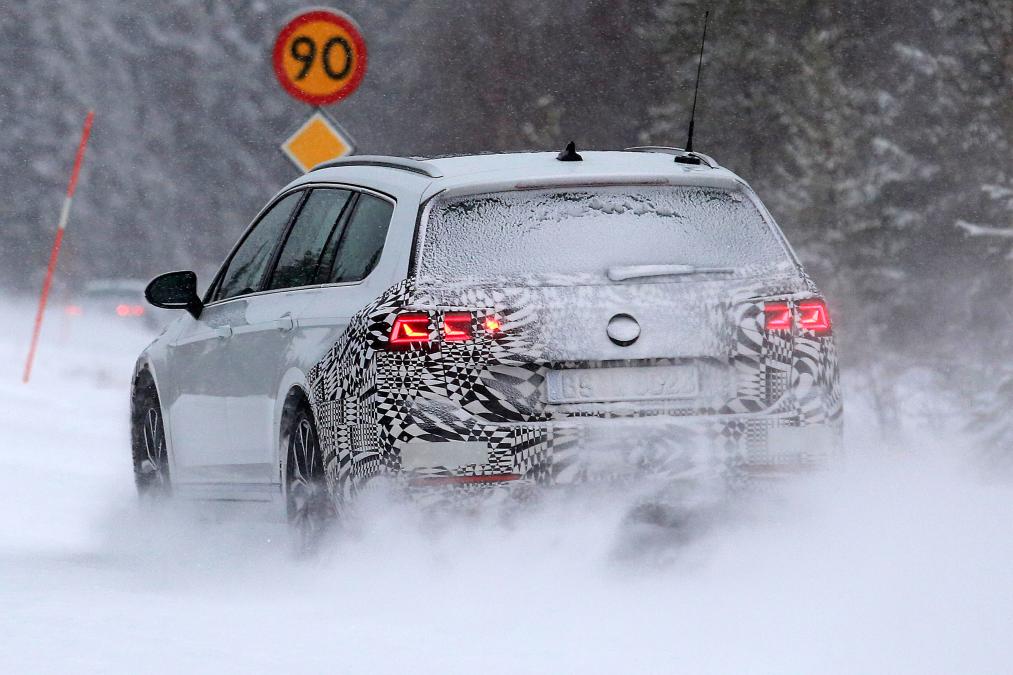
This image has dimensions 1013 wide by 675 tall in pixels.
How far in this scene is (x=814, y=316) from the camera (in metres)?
6.51

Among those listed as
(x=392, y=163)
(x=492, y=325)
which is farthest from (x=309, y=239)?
(x=492, y=325)

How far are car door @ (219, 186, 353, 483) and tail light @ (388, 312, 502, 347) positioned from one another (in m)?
0.97

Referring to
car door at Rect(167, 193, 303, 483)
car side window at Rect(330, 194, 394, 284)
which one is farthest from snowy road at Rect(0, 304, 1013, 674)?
car side window at Rect(330, 194, 394, 284)

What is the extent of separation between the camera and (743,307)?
21.0 feet

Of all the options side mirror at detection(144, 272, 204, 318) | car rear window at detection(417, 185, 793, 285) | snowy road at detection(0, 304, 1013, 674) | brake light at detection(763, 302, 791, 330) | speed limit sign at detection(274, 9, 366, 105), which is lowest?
snowy road at detection(0, 304, 1013, 674)

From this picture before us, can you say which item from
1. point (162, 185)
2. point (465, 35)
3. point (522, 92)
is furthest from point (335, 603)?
point (162, 185)

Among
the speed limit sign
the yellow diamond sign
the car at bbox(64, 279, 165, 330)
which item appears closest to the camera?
the speed limit sign

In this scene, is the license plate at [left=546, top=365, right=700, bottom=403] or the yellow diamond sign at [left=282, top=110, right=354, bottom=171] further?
the yellow diamond sign at [left=282, top=110, right=354, bottom=171]

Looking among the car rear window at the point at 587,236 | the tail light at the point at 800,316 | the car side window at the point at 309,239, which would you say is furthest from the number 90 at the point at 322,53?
the tail light at the point at 800,316

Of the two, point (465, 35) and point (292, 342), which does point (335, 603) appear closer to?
point (292, 342)

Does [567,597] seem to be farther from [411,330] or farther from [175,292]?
[175,292]

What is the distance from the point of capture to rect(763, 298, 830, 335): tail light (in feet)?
21.1

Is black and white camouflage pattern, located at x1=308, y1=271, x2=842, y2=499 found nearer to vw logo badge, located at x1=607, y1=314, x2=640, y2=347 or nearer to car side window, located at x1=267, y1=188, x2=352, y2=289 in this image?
vw logo badge, located at x1=607, y1=314, x2=640, y2=347

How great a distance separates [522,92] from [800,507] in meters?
30.3
